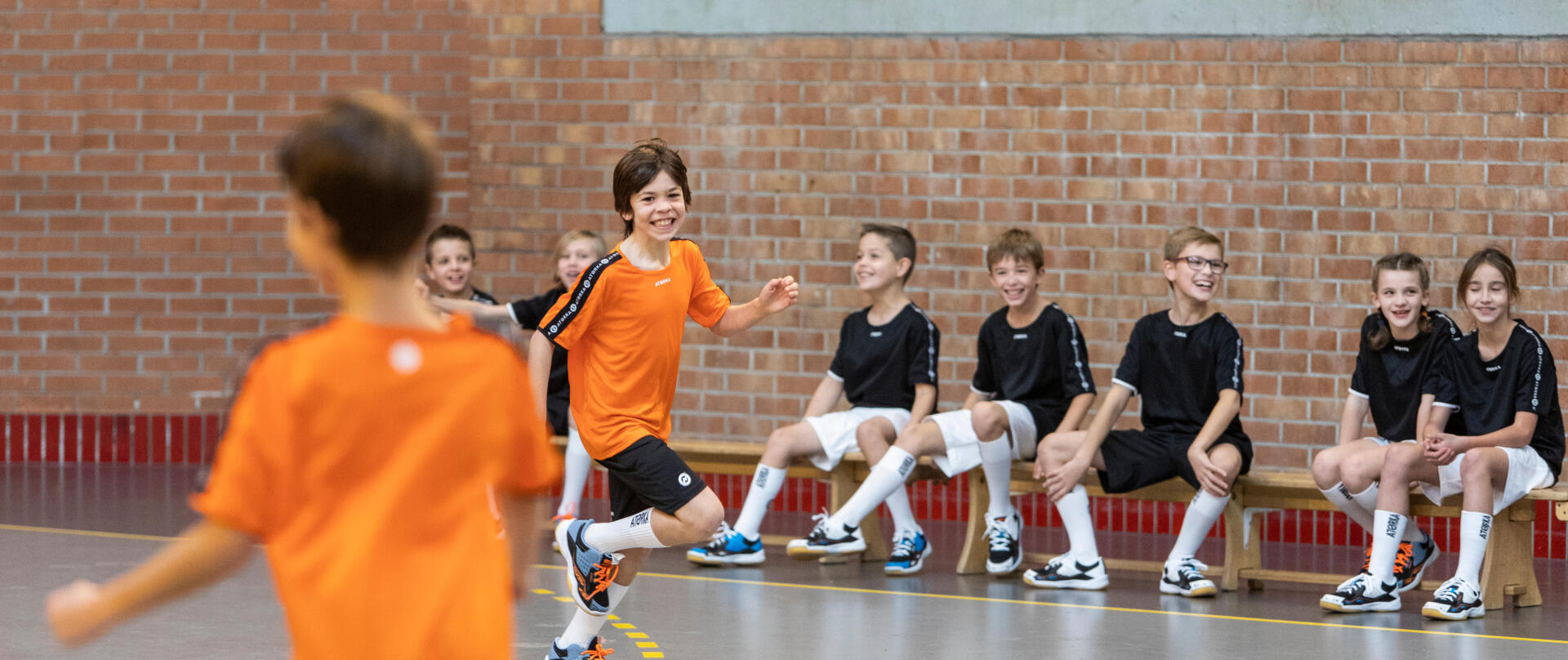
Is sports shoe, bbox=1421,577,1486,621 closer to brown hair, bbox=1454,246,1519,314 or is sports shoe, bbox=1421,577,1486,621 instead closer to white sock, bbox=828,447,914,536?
brown hair, bbox=1454,246,1519,314

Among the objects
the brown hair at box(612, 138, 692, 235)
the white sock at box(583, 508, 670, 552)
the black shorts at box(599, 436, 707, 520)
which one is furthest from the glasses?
the white sock at box(583, 508, 670, 552)

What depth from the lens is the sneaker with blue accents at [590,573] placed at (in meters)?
4.45

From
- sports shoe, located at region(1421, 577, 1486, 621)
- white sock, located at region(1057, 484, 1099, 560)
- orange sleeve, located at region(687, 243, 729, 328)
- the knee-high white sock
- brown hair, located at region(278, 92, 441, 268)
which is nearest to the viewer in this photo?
brown hair, located at region(278, 92, 441, 268)

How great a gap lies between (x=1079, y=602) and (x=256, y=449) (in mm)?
4452

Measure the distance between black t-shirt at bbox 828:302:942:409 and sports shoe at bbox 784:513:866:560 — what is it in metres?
0.69

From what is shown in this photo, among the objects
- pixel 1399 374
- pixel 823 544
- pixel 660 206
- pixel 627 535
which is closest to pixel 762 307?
pixel 660 206

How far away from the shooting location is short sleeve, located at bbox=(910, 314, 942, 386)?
265 inches

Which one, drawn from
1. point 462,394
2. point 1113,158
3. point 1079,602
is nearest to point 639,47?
point 1113,158

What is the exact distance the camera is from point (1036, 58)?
7.68 m

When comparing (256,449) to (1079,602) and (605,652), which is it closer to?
(605,652)

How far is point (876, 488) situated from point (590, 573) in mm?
2113

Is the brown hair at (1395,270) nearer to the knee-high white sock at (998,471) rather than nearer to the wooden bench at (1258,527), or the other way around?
the wooden bench at (1258,527)

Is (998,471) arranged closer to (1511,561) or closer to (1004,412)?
(1004,412)

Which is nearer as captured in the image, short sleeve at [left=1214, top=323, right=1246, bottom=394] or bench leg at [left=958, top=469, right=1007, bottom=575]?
short sleeve at [left=1214, top=323, right=1246, bottom=394]
